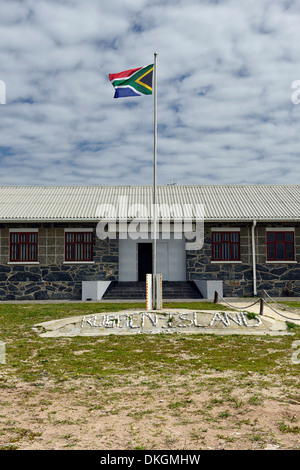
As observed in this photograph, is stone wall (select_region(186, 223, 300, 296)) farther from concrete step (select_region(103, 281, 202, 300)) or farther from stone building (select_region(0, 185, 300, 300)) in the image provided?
concrete step (select_region(103, 281, 202, 300))

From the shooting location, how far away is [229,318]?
12484 millimetres

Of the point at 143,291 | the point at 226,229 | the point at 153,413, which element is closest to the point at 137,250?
the point at 143,291

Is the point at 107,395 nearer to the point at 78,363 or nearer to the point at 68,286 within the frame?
the point at 78,363

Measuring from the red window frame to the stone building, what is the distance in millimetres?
48

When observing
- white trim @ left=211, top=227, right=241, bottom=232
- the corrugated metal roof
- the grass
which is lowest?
the grass

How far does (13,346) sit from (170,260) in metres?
14.1

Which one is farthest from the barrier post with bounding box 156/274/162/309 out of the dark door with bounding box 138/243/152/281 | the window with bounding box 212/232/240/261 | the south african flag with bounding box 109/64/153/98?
the dark door with bounding box 138/243/152/281

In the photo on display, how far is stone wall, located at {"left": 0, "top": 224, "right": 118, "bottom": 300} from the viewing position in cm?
2156

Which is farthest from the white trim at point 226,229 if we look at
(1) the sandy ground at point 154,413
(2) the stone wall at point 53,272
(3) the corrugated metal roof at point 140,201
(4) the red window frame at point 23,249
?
(1) the sandy ground at point 154,413

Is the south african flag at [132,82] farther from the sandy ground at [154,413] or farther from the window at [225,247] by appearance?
the sandy ground at [154,413]

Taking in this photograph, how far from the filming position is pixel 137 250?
23047 mm

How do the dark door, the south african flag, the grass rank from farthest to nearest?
the dark door < the south african flag < the grass
